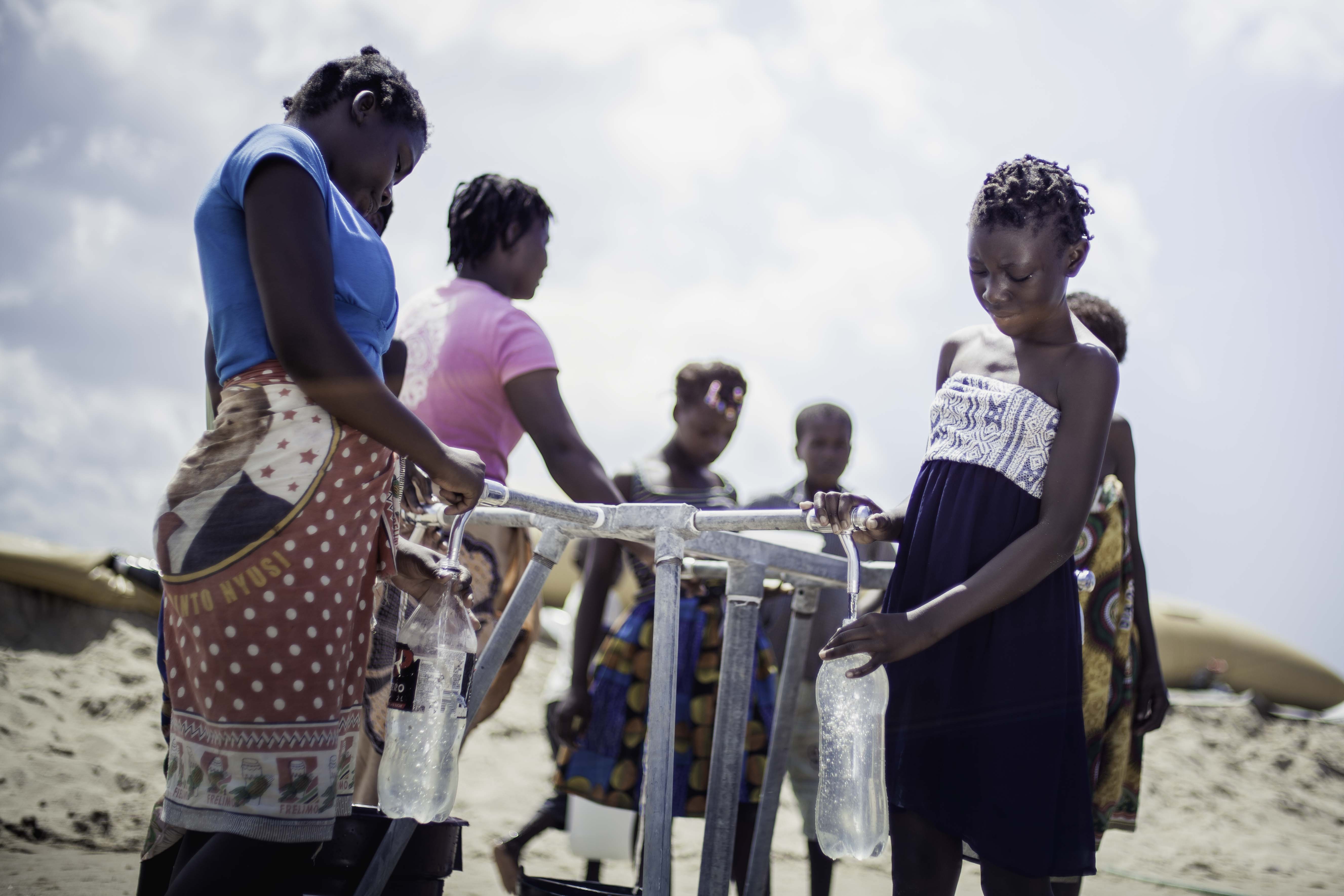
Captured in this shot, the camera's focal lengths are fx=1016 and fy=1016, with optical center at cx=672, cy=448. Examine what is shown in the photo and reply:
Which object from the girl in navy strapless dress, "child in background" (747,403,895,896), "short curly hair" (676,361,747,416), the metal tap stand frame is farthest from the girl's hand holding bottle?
"short curly hair" (676,361,747,416)

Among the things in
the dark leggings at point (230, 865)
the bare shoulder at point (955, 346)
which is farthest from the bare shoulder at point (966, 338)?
the dark leggings at point (230, 865)

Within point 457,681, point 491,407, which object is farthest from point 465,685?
point 491,407

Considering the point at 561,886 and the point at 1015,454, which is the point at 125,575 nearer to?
the point at 561,886

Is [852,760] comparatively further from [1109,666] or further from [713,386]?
[713,386]

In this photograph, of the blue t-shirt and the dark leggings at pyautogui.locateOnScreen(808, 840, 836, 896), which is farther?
the dark leggings at pyautogui.locateOnScreen(808, 840, 836, 896)

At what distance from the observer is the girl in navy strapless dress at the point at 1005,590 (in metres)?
1.87

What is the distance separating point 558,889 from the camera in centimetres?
258

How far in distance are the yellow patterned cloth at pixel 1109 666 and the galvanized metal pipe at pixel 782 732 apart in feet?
2.72

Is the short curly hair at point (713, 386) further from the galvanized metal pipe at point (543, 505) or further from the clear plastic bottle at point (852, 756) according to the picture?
the clear plastic bottle at point (852, 756)

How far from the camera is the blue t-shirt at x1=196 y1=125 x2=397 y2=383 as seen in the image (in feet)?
5.66

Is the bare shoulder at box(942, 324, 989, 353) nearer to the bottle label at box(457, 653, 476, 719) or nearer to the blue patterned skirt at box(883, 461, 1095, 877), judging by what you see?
the blue patterned skirt at box(883, 461, 1095, 877)

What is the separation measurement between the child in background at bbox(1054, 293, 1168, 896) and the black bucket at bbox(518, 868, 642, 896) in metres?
1.31

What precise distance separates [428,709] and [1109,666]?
1891 millimetres

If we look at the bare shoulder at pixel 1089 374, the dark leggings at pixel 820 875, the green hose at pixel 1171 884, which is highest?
the bare shoulder at pixel 1089 374
